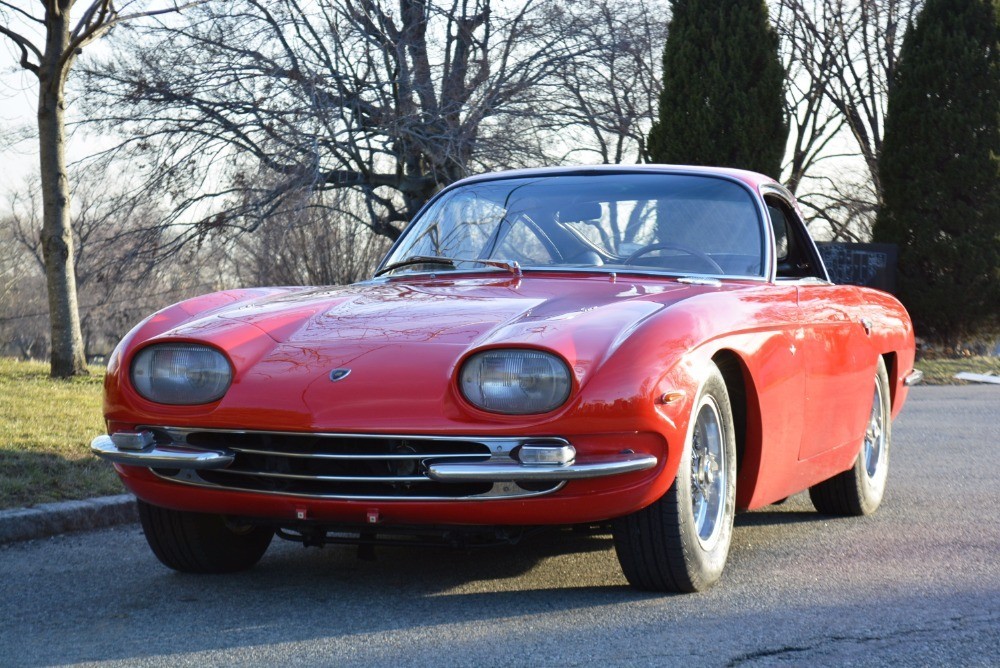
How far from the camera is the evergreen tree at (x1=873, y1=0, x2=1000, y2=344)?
17672 millimetres

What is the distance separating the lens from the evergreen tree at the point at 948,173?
1767 centimetres

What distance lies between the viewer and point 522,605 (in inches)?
150

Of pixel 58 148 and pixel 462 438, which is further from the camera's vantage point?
pixel 58 148

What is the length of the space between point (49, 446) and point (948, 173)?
14496 mm

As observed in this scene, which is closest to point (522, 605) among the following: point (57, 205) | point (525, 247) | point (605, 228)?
point (525, 247)

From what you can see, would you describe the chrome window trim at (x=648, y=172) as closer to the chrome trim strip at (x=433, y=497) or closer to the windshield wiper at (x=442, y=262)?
the windshield wiper at (x=442, y=262)

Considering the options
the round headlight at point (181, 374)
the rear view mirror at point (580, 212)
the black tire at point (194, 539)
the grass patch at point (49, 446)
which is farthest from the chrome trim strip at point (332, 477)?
the grass patch at point (49, 446)

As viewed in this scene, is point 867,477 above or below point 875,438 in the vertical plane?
below

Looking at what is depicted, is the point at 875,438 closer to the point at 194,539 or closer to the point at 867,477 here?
the point at 867,477

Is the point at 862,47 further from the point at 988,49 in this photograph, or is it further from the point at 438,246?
the point at 438,246

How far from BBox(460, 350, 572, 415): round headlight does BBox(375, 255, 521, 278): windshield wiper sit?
3.71 ft

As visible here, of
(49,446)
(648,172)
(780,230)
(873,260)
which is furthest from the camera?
(873,260)

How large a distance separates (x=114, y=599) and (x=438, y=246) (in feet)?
6.27

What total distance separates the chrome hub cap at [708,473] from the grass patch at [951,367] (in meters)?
11.1
